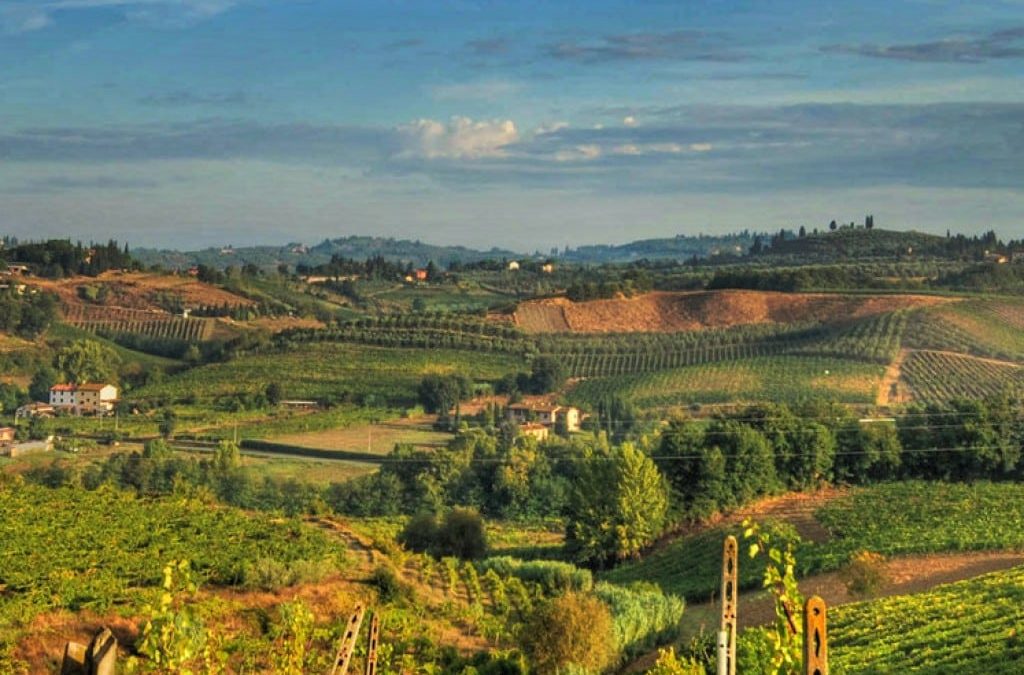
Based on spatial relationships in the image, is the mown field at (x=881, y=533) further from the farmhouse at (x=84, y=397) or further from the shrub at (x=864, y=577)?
the farmhouse at (x=84, y=397)

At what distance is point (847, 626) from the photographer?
26.4 metres

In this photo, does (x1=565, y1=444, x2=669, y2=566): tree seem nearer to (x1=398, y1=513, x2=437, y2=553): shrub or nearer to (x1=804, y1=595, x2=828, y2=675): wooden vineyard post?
(x1=398, y1=513, x2=437, y2=553): shrub

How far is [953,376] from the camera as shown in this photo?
76.0m

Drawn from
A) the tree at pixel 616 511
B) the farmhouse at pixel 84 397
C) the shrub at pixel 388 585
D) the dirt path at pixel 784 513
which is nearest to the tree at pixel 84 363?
the farmhouse at pixel 84 397

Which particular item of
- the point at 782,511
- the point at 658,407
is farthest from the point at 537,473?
the point at 658,407

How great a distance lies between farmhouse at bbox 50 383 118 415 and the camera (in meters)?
78.4

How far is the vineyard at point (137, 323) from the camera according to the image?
103000mm

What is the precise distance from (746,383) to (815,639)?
7324 centimetres

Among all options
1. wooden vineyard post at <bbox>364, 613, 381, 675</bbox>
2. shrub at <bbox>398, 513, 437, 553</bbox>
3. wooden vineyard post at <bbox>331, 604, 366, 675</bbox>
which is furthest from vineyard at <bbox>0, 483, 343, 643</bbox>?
wooden vineyard post at <bbox>331, 604, 366, 675</bbox>

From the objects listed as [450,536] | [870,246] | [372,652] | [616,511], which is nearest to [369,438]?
[616,511]

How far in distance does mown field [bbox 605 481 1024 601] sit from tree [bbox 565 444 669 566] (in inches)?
33.4

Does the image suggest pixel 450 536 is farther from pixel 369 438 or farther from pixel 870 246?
pixel 870 246

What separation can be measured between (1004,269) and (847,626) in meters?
85.2

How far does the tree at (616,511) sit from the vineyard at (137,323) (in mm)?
62240
